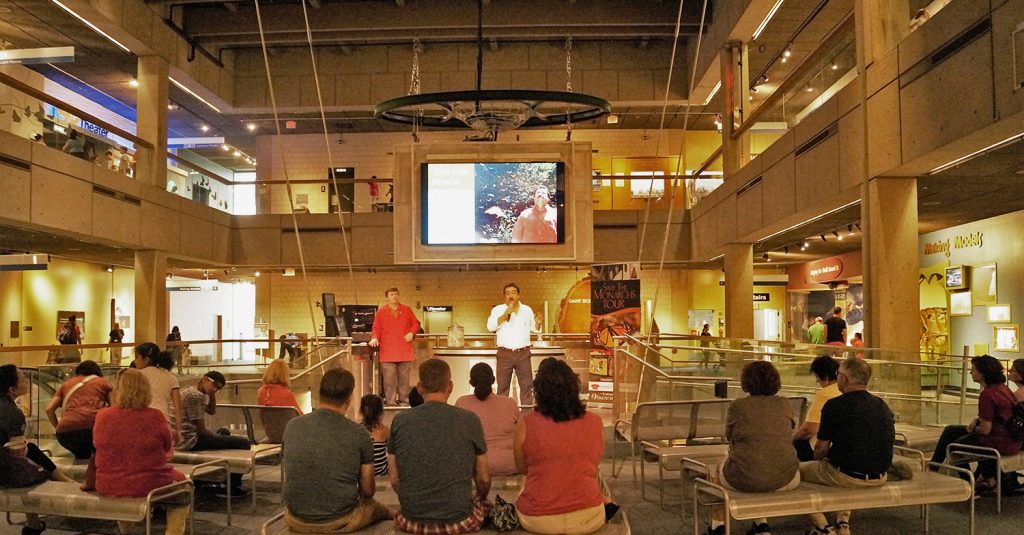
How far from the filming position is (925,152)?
7684 mm

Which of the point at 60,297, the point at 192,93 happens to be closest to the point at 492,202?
the point at 192,93

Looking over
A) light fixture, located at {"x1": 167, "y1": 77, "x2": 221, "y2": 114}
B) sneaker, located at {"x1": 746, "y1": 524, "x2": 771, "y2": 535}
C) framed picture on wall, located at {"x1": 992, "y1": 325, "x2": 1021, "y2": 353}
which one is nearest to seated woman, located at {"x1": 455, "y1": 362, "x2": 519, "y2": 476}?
sneaker, located at {"x1": 746, "y1": 524, "x2": 771, "y2": 535}

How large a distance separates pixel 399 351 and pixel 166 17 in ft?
34.6

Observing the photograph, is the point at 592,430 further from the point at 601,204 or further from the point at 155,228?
the point at 601,204

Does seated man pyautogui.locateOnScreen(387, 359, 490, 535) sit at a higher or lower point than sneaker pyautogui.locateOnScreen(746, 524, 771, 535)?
higher

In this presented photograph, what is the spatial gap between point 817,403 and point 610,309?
6.69 metres

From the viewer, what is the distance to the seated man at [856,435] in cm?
439

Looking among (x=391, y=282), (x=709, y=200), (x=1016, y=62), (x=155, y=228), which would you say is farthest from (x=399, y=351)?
(x=391, y=282)

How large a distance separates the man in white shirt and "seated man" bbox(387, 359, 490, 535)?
16.8ft

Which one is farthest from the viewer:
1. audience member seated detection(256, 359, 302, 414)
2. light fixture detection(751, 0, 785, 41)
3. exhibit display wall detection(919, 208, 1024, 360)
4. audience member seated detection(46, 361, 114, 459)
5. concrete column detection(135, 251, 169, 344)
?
concrete column detection(135, 251, 169, 344)

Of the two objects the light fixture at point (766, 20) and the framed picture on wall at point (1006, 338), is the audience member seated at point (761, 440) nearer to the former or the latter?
the light fixture at point (766, 20)

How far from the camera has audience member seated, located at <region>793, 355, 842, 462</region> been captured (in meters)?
5.14

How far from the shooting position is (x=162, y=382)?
6074 millimetres

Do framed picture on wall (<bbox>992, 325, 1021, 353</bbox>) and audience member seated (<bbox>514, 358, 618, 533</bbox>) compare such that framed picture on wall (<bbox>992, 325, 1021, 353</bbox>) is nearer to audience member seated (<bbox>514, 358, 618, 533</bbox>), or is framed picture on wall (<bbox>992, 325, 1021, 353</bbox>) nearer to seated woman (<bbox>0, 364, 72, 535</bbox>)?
audience member seated (<bbox>514, 358, 618, 533</bbox>)
